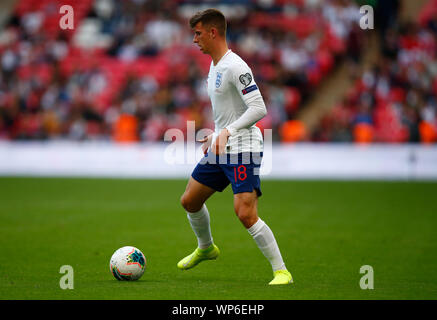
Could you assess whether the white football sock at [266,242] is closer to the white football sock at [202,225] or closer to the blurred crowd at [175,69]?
the white football sock at [202,225]

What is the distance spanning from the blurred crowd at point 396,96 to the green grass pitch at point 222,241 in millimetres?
3757

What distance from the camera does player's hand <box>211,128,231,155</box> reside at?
6125 millimetres

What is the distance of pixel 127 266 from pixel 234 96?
74.5 inches

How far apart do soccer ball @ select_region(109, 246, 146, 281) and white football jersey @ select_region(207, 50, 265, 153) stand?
1345mm

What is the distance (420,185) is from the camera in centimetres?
1847

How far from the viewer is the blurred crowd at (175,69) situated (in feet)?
75.5

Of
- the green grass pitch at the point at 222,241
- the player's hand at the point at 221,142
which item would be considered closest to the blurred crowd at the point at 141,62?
the green grass pitch at the point at 222,241

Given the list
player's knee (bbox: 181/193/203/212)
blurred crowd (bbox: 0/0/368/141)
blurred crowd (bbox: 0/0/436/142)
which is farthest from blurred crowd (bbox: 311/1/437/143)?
player's knee (bbox: 181/193/203/212)

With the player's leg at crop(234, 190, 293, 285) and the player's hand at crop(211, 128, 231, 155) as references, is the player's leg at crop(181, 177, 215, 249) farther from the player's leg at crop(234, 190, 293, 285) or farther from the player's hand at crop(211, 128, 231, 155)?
the player's hand at crop(211, 128, 231, 155)

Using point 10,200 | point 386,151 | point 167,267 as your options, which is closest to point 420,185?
point 386,151

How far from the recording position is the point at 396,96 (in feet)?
75.7

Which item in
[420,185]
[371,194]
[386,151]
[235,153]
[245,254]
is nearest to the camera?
[235,153]
